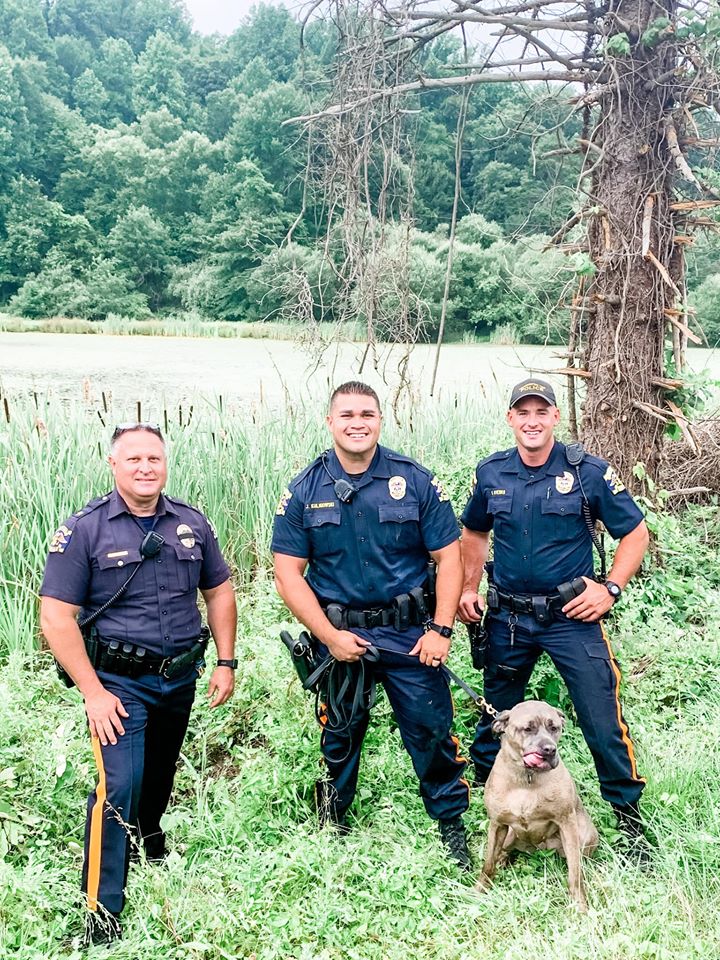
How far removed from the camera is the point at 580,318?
545 centimetres

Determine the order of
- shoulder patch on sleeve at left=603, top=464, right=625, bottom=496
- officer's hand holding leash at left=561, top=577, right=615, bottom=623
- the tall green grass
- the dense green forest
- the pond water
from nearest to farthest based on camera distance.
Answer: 1. officer's hand holding leash at left=561, top=577, right=615, bottom=623
2. shoulder patch on sleeve at left=603, top=464, right=625, bottom=496
3. the tall green grass
4. the pond water
5. the dense green forest

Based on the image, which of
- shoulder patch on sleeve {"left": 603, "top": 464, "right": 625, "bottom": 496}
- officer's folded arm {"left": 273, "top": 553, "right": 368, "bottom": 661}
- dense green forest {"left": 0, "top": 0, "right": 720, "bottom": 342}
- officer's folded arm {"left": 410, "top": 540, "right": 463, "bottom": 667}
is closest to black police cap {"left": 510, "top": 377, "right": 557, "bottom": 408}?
shoulder patch on sleeve {"left": 603, "top": 464, "right": 625, "bottom": 496}

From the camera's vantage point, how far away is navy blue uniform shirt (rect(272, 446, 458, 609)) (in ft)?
9.90

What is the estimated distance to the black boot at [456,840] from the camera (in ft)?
9.86

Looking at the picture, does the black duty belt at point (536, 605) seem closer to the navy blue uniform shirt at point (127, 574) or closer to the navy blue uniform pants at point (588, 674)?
the navy blue uniform pants at point (588, 674)

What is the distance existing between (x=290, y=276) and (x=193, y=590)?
4.24m

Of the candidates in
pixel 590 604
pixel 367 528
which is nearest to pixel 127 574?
pixel 367 528

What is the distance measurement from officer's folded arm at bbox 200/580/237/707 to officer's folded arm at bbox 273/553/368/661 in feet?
0.73

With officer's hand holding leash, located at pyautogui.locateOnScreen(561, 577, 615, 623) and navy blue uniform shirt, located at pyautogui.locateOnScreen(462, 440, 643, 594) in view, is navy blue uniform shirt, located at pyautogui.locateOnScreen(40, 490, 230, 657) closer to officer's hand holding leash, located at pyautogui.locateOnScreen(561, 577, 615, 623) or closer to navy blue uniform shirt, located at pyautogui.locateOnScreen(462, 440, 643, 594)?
navy blue uniform shirt, located at pyautogui.locateOnScreen(462, 440, 643, 594)

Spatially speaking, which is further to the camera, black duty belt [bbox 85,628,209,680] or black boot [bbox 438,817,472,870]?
black boot [bbox 438,817,472,870]

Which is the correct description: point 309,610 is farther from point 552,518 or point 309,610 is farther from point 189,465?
point 189,465

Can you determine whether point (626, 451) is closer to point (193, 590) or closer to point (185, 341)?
point (193, 590)

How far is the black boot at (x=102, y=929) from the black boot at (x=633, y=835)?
6.36ft

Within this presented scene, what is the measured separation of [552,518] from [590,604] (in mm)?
386
